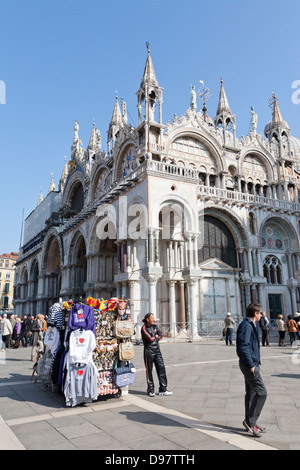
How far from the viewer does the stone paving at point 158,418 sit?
4336 millimetres

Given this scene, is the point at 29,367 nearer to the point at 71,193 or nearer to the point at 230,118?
the point at 230,118

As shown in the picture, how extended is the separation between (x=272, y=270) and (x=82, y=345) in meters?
23.0

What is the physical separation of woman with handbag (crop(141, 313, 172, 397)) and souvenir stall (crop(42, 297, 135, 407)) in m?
0.34

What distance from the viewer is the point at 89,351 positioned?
6492 mm

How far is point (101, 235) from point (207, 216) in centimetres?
821

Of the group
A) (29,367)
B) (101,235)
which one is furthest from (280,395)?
(101,235)

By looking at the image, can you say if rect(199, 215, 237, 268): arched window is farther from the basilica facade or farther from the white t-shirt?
the white t-shirt

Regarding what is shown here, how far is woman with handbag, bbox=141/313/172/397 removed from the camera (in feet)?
23.2

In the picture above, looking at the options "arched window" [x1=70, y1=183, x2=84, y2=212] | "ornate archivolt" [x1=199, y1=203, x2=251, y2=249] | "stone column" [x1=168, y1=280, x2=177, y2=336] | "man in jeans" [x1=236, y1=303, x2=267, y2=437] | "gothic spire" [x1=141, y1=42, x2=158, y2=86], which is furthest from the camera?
"arched window" [x1=70, y1=183, x2=84, y2=212]

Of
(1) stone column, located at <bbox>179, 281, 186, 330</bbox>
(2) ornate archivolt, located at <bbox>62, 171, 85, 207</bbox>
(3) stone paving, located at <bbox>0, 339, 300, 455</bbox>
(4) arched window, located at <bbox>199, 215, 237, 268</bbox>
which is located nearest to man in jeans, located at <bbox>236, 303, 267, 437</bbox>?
(3) stone paving, located at <bbox>0, 339, 300, 455</bbox>

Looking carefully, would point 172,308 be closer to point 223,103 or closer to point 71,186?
point 223,103

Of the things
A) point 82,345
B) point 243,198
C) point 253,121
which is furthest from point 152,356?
point 253,121

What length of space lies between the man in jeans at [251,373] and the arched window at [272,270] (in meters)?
22.4

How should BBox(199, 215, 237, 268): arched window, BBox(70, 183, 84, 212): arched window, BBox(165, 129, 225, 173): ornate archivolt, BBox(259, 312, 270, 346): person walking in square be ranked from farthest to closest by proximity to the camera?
BBox(70, 183, 84, 212): arched window
BBox(165, 129, 225, 173): ornate archivolt
BBox(199, 215, 237, 268): arched window
BBox(259, 312, 270, 346): person walking in square
